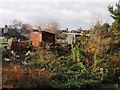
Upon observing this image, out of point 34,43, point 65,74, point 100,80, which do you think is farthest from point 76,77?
point 34,43

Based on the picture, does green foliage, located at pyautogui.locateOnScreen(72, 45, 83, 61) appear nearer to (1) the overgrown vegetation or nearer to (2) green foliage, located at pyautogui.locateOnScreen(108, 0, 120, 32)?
(1) the overgrown vegetation

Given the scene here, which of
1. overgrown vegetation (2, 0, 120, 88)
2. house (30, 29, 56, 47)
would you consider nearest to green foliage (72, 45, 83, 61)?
overgrown vegetation (2, 0, 120, 88)

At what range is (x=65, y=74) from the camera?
30.2 feet

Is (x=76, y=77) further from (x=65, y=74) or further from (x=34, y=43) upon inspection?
(x=34, y=43)

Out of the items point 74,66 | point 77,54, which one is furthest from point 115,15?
point 74,66

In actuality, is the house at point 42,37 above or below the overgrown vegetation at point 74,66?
above

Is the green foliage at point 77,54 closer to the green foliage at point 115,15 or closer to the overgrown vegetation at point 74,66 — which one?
the overgrown vegetation at point 74,66

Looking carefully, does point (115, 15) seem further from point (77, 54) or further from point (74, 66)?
point (74, 66)

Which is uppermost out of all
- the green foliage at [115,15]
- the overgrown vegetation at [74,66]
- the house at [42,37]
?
the green foliage at [115,15]

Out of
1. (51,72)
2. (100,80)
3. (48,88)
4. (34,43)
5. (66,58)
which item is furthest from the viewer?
(34,43)

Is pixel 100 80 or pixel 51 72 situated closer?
→ pixel 51 72

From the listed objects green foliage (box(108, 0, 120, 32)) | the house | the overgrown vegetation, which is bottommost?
the overgrown vegetation

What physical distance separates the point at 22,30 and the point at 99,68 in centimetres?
1322

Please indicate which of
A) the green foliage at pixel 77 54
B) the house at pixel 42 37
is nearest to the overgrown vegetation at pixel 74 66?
the green foliage at pixel 77 54
